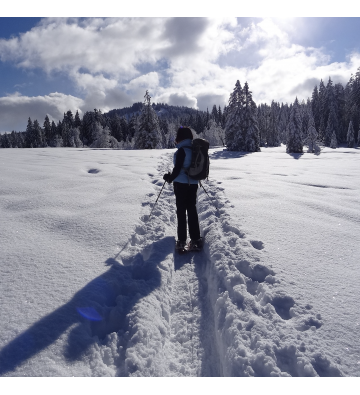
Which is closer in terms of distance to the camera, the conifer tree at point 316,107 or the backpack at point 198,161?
the backpack at point 198,161

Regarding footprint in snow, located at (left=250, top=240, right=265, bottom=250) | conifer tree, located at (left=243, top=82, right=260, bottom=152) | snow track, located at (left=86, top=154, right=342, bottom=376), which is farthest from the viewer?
conifer tree, located at (left=243, top=82, right=260, bottom=152)

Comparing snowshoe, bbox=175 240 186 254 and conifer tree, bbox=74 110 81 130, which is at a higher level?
conifer tree, bbox=74 110 81 130

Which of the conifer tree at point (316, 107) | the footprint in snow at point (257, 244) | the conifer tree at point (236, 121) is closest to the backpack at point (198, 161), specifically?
the footprint in snow at point (257, 244)

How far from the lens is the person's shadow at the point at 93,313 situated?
2163 millimetres

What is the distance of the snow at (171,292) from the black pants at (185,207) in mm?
293

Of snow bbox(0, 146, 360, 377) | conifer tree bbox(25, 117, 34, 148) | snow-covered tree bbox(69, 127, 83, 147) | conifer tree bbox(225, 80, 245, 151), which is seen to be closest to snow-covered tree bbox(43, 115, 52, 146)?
conifer tree bbox(25, 117, 34, 148)

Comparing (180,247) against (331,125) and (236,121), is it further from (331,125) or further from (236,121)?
(331,125)

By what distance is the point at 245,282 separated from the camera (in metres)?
3.30

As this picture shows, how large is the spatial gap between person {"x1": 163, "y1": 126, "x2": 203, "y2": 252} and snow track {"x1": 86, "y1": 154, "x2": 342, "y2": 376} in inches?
18.1

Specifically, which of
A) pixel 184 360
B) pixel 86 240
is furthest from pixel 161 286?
pixel 86 240

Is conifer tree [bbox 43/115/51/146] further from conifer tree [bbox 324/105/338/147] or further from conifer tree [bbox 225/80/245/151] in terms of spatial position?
conifer tree [bbox 324/105/338/147]

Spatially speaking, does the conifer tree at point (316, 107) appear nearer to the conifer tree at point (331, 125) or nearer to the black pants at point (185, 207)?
the conifer tree at point (331, 125)

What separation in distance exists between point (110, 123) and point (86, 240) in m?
82.2

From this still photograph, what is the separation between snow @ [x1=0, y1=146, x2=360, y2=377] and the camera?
2254 mm
